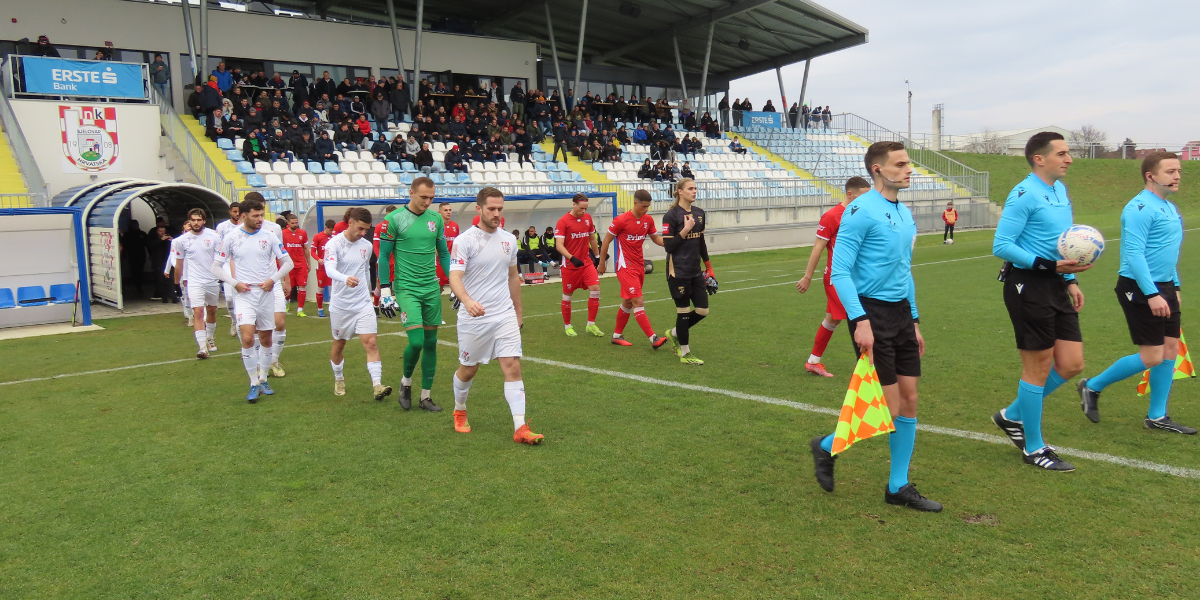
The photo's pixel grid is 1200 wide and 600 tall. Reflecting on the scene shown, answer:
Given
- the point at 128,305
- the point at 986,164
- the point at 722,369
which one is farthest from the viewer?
the point at 986,164

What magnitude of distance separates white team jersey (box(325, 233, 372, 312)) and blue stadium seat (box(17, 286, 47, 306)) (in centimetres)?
944

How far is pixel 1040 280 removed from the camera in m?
4.85

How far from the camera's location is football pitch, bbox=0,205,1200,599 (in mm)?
3707

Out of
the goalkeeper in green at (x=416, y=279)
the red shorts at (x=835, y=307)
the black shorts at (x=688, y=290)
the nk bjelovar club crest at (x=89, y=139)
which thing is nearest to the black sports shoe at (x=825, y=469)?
the red shorts at (x=835, y=307)

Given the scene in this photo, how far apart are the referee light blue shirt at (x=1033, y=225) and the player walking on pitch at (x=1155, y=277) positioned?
30.3 inches

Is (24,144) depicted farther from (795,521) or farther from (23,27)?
(795,521)

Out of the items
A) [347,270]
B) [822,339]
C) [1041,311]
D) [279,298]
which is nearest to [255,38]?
[279,298]

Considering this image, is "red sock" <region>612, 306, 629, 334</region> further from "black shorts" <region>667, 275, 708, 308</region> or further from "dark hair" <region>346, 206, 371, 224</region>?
"dark hair" <region>346, 206, 371, 224</region>

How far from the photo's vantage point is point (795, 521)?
4309 millimetres

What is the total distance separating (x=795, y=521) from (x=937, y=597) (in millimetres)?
994

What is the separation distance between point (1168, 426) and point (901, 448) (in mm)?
2676

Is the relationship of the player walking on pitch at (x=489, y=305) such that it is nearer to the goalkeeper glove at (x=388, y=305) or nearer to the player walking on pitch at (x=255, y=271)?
the goalkeeper glove at (x=388, y=305)

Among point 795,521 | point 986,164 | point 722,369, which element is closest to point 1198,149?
point 986,164

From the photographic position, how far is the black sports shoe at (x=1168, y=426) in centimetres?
556
